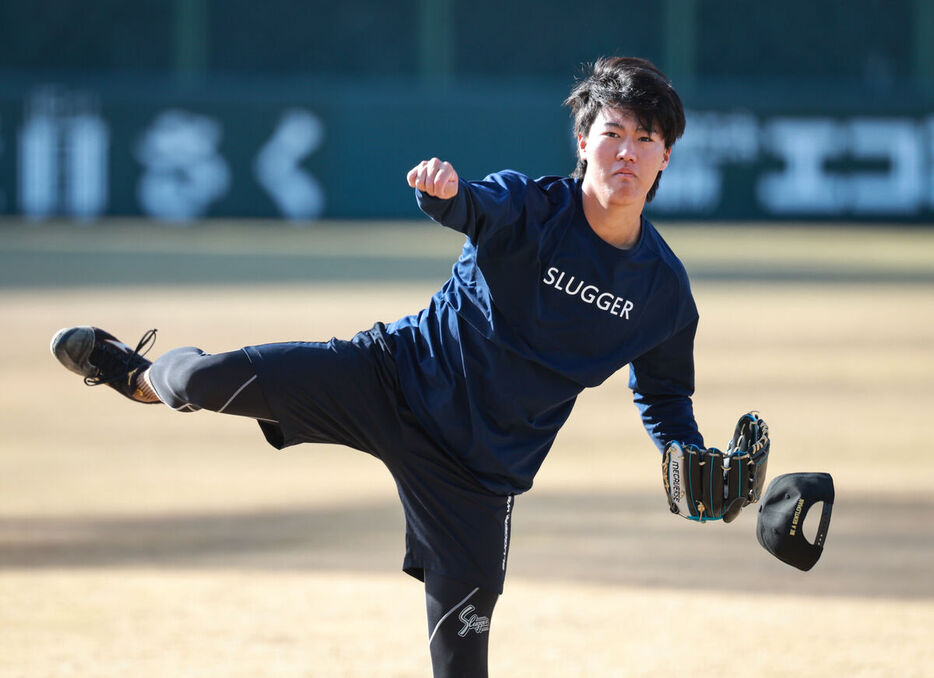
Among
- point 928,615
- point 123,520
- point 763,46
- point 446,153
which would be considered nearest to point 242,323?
point 123,520

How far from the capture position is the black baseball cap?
4.45m

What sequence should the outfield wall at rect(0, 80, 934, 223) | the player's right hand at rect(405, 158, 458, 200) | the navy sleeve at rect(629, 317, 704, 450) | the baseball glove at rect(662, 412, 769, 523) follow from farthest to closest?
the outfield wall at rect(0, 80, 934, 223)
the navy sleeve at rect(629, 317, 704, 450)
the baseball glove at rect(662, 412, 769, 523)
the player's right hand at rect(405, 158, 458, 200)

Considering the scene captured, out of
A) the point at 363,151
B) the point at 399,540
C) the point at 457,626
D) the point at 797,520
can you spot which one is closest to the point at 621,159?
the point at 797,520

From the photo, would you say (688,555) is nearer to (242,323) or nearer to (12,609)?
(12,609)

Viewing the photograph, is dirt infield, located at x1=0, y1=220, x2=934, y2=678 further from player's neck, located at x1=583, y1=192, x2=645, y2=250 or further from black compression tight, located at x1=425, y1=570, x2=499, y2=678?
player's neck, located at x1=583, y1=192, x2=645, y2=250

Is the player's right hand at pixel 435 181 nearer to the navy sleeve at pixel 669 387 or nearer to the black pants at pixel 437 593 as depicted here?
the black pants at pixel 437 593

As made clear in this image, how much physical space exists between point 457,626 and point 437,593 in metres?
0.11

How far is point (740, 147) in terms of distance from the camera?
2698 centimetres

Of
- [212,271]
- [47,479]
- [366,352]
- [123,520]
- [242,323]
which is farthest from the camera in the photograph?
[212,271]

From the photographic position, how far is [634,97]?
4.42 m

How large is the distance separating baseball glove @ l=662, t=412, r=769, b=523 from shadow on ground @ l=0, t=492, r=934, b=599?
71.4 inches

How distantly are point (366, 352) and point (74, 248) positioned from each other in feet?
62.3

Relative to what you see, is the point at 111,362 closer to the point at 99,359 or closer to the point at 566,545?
the point at 99,359

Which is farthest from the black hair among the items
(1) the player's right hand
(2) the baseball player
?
(1) the player's right hand
